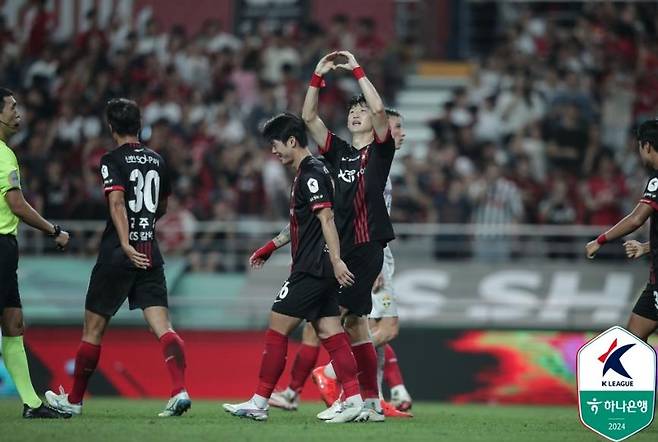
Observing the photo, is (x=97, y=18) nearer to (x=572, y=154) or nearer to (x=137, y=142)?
(x=572, y=154)

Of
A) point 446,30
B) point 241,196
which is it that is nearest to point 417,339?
point 241,196

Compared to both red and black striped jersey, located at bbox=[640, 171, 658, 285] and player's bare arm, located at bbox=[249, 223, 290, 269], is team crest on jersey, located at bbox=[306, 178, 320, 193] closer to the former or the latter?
player's bare arm, located at bbox=[249, 223, 290, 269]

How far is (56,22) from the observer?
2406 centimetres

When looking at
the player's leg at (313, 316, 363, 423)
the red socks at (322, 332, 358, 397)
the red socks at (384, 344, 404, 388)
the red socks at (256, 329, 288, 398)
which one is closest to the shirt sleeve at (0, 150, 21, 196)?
the red socks at (256, 329, 288, 398)

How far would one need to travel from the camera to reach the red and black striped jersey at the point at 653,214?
10.2m

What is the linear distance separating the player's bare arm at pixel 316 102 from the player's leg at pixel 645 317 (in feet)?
9.31

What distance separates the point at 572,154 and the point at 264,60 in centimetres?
570

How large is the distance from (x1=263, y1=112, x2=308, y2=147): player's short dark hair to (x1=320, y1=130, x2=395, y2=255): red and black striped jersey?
1.20 feet

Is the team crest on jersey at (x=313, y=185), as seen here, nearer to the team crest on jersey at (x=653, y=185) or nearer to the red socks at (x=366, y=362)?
the red socks at (x=366, y=362)

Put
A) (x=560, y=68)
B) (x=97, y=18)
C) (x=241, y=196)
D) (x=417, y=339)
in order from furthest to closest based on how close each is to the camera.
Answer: (x=97, y=18), (x=560, y=68), (x=241, y=196), (x=417, y=339)

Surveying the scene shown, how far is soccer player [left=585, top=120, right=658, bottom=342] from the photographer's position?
10.3 metres

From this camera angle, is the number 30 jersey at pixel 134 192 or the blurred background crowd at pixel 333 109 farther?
the blurred background crowd at pixel 333 109

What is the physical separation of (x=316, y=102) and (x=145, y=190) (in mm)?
1500

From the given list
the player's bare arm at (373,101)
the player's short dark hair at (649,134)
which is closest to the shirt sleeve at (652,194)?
Answer: the player's short dark hair at (649,134)
